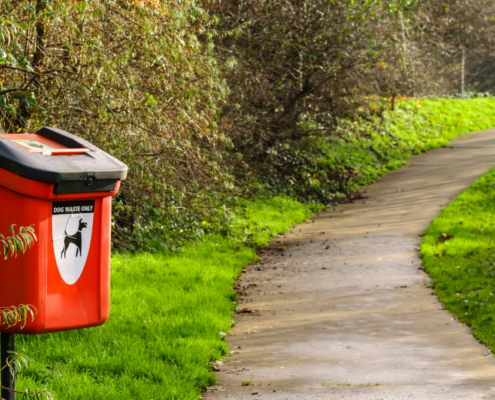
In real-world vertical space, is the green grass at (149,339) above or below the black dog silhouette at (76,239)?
below

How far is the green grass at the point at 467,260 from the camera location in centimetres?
671

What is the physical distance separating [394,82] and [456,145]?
14.3 feet

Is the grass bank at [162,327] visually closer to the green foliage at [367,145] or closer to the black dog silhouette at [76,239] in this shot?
the black dog silhouette at [76,239]

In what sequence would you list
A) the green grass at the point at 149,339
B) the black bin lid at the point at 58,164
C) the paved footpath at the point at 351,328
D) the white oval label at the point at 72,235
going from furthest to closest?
the paved footpath at the point at 351,328
the green grass at the point at 149,339
the white oval label at the point at 72,235
the black bin lid at the point at 58,164

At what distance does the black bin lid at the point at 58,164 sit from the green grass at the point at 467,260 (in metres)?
3.96

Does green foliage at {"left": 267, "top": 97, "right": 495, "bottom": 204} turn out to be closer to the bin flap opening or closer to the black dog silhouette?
the bin flap opening

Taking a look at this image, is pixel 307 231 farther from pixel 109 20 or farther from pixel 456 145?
pixel 456 145

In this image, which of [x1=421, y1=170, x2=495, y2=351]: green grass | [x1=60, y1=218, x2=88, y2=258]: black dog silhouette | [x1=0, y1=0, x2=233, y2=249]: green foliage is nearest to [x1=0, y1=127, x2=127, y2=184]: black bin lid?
[x1=60, y1=218, x2=88, y2=258]: black dog silhouette

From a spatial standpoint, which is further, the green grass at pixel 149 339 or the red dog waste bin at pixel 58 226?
the green grass at pixel 149 339

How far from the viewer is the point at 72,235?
135 inches

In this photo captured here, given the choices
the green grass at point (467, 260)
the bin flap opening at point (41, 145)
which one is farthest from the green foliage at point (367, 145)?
the bin flap opening at point (41, 145)

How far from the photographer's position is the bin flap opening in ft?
11.5

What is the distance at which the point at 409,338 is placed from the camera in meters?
5.96

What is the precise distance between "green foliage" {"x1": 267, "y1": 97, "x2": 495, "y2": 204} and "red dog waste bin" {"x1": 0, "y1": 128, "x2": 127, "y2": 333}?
10438 millimetres
